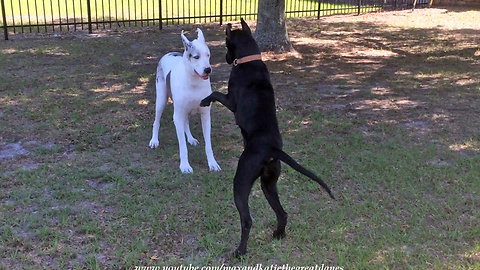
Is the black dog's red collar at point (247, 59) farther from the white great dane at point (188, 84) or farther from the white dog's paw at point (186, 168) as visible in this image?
the white dog's paw at point (186, 168)

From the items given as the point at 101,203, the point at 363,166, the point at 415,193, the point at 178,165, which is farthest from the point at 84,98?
the point at 415,193

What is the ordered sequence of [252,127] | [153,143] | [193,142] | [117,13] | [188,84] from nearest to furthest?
[252,127] < [188,84] < [153,143] < [193,142] < [117,13]

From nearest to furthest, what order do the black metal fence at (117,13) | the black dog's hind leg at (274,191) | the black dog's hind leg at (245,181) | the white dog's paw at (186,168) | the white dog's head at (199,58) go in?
the black dog's hind leg at (245,181)
the black dog's hind leg at (274,191)
the white dog's head at (199,58)
the white dog's paw at (186,168)
the black metal fence at (117,13)

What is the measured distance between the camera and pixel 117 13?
14992 millimetres

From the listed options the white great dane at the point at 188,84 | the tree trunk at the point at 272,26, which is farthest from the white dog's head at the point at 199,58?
the tree trunk at the point at 272,26

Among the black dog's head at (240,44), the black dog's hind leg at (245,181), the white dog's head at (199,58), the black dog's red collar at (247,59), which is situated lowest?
the black dog's hind leg at (245,181)

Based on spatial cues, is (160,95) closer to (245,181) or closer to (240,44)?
(240,44)

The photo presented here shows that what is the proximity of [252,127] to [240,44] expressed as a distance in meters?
0.70

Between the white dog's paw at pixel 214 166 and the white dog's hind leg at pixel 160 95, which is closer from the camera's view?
the white dog's paw at pixel 214 166

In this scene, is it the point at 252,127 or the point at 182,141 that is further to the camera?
the point at 182,141

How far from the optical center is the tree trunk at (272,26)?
9766mm

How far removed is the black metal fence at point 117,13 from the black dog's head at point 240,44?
28.6 feet

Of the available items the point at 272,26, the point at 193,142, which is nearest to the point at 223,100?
the point at 193,142

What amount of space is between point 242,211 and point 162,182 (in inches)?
60.7
